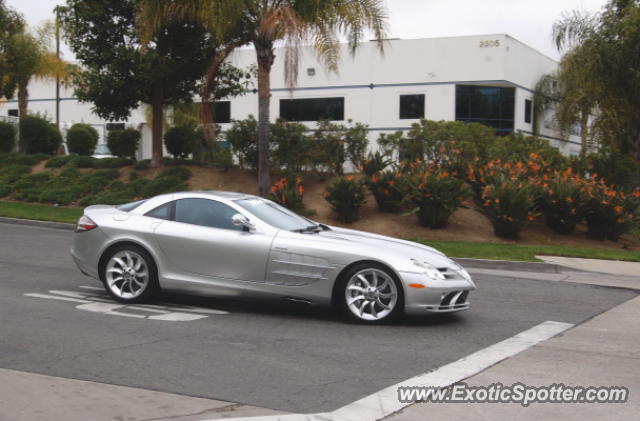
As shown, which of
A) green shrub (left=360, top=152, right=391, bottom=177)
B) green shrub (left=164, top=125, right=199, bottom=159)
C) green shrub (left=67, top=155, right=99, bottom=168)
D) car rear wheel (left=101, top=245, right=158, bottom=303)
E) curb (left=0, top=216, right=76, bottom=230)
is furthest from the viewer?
green shrub (left=164, top=125, right=199, bottom=159)

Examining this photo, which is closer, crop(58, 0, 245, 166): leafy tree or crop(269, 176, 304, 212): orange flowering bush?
crop(269, 176, 304, 212): orange flowering bush

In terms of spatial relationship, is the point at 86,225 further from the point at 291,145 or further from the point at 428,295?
the point at 291,145

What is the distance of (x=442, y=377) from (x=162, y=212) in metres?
4.32

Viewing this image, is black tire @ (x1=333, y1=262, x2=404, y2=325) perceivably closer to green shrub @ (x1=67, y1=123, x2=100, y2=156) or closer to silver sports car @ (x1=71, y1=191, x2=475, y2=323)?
silver sports car @ (x1=71, y1=191, x2=475, y2=323)

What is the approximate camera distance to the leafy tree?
22516mm

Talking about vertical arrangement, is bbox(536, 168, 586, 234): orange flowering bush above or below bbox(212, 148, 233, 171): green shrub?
below

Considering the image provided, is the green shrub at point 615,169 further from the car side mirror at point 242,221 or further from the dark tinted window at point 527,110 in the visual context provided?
the dark tinted window at point 527,110

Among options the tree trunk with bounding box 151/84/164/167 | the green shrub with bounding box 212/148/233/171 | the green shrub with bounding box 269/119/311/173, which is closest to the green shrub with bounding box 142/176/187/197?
the green shrub with bounding box 212/148/233/171

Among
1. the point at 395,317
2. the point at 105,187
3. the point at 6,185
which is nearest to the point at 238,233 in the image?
the point at 395,317

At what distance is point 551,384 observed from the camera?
5.67m

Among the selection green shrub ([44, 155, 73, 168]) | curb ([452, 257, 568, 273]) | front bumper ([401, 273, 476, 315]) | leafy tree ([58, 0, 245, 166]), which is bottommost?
curb ([452, 257, 568, 273])

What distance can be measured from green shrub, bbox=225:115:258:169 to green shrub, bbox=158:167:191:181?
5.60ft

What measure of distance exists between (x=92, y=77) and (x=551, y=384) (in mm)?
20308

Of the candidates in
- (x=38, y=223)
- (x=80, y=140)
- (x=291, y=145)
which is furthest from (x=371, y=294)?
(x=80, y=140)
